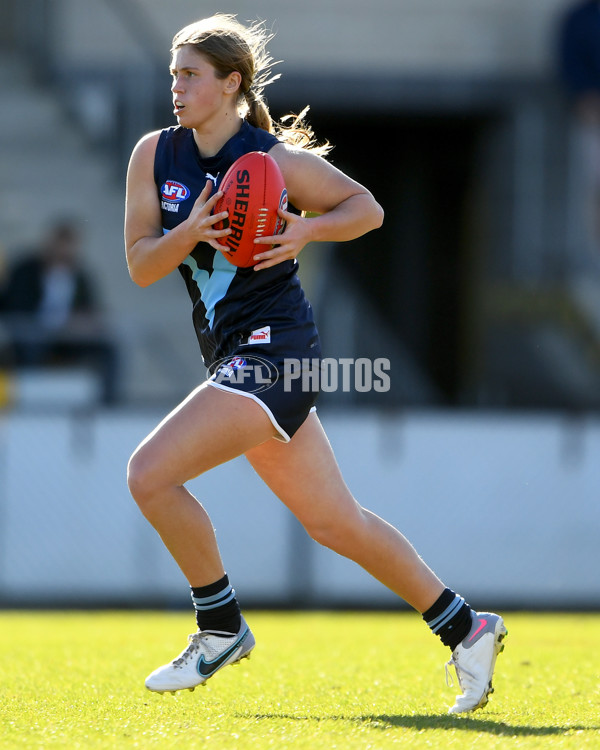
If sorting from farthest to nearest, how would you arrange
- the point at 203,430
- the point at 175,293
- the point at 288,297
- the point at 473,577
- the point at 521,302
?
the point at 521,302, the point at 175,293, the point at 473,577, the point at 288,297, the point at 203,430

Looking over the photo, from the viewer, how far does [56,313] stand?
408 inches

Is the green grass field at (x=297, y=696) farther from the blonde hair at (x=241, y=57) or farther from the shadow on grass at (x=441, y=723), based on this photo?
the blonde hair at (x=241, y=57)

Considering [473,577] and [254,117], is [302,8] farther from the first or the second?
[254,117]

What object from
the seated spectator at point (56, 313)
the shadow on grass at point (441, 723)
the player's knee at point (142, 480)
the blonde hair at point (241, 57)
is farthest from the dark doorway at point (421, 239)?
the player's knee at point (142, 480)

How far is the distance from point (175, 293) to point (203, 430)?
8.35 m

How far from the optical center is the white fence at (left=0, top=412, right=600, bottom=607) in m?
9.35

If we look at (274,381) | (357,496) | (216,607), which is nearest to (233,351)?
(274,381)

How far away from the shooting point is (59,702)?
169 inches

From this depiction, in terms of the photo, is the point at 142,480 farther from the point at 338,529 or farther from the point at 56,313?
the point at 56,313

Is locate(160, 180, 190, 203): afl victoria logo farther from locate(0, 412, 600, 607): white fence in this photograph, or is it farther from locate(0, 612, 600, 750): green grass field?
locate(0, 412, 600, 607): white fence

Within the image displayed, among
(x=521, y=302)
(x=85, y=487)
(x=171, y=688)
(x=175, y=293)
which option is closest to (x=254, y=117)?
(x=171, y=688)

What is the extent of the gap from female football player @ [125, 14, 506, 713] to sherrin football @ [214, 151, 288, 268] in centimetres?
3

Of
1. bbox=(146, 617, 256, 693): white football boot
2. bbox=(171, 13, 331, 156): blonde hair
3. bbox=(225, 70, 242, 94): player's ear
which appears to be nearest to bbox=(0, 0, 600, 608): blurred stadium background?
bbox=(146, 617, 256, 693): white football boot

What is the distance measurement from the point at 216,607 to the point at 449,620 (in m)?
0.78
